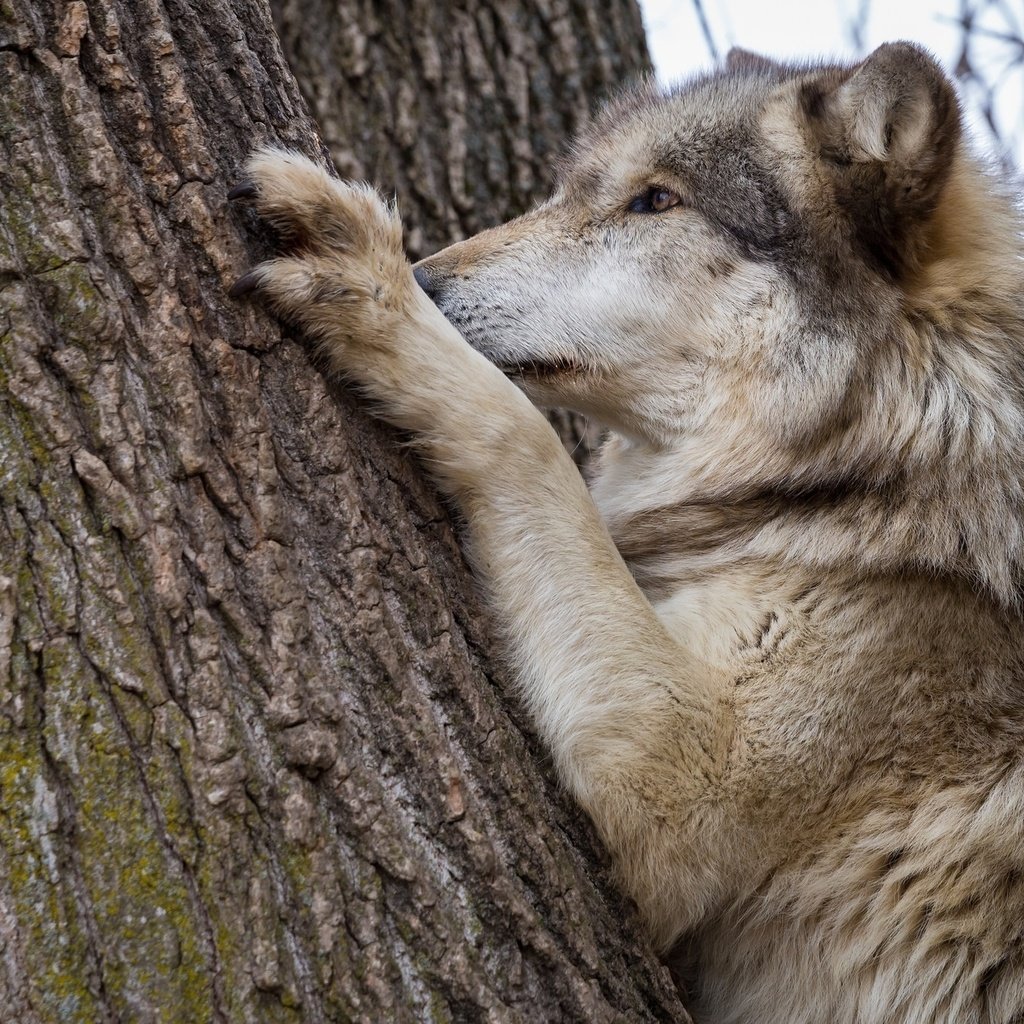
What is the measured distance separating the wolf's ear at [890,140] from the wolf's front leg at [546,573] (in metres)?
0.98

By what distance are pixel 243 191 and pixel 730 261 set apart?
130 cm

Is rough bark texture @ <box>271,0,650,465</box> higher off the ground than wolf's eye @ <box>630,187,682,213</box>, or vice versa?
rough bark texture @ <box>271,0,650,465</box>

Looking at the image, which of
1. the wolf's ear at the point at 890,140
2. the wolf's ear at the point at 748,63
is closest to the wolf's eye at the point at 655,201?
the wolf's ear at the point at 890,140

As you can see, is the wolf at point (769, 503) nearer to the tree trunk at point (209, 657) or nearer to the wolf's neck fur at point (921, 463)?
Answer: the wolf's neck fur at point (921, 463)

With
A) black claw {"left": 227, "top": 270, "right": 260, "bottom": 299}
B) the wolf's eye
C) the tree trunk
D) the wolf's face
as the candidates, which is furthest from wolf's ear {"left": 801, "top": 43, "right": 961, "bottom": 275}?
black claw {"left": 227, "top": 270, "right": 260, "bottom": 299}

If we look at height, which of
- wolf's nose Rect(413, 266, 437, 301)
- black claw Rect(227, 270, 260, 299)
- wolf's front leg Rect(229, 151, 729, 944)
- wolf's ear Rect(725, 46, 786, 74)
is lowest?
wolf's front leg Rect(229, 151, 729, 944)

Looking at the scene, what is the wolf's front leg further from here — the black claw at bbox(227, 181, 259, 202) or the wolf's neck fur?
the wolf's neck fur

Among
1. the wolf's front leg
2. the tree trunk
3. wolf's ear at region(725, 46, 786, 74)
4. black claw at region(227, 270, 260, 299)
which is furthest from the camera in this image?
wolf's ear at region(725, 46, 786, 74)

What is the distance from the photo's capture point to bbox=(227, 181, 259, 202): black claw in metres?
2.05

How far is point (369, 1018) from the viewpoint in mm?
1672

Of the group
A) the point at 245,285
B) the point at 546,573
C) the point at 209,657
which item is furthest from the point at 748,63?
the point at 209,657

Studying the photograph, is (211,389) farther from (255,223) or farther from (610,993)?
(610,993)

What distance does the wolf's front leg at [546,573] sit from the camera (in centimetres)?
223

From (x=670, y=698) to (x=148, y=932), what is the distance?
3.75 ft
